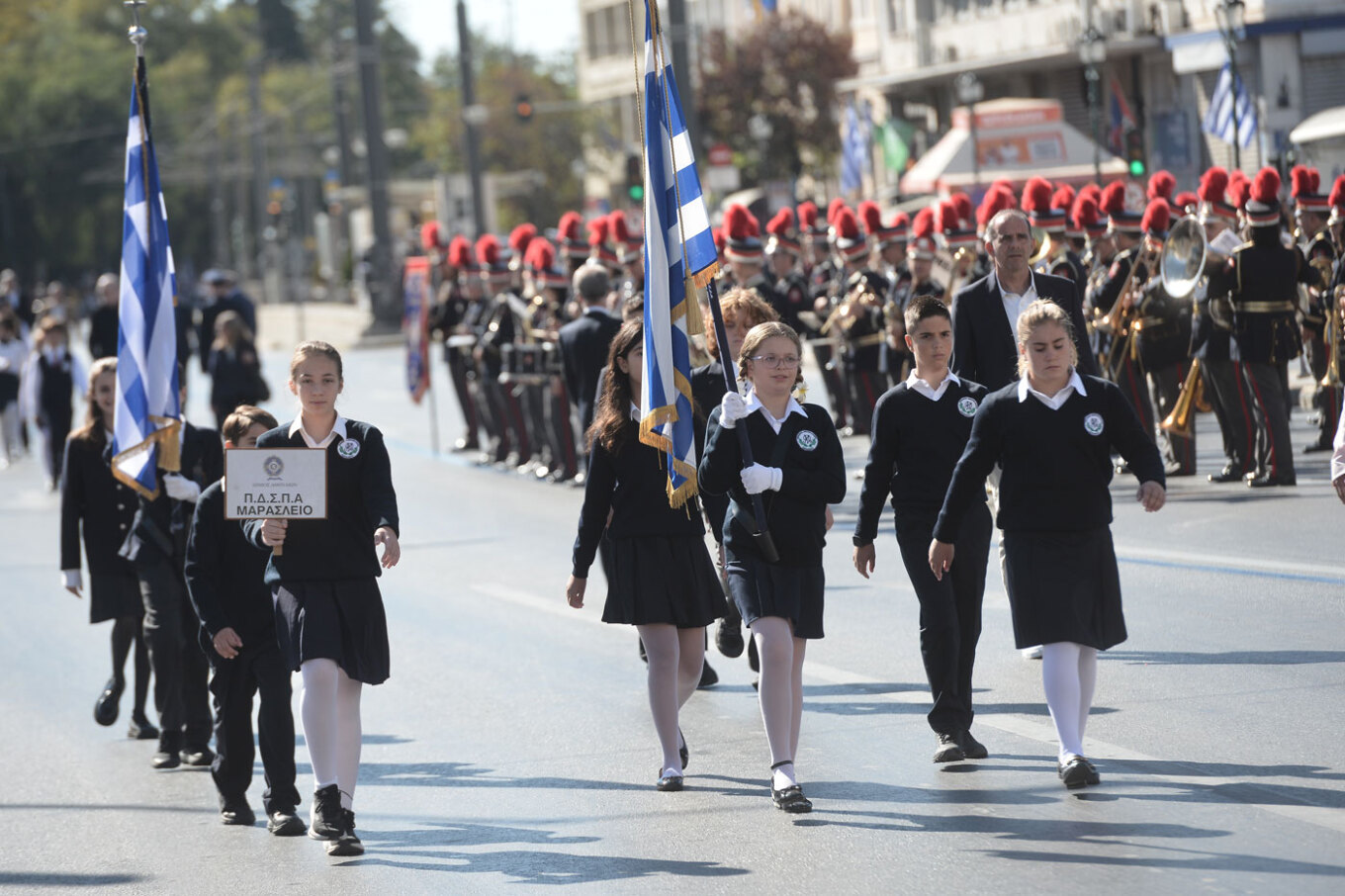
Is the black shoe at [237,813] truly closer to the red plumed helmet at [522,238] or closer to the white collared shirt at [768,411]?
the white collared shirt at [768,411]

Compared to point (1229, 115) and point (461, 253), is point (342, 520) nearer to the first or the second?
point (461, 253)

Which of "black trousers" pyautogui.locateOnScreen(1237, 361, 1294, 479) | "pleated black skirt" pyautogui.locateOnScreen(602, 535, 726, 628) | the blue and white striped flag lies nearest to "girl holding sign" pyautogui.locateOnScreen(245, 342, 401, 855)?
"pleated black skirt" pyautogui.locateOnScreen(602, 535, 726, 628)

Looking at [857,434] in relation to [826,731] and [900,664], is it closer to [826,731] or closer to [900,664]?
[900,664]

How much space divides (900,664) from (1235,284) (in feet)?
19.7

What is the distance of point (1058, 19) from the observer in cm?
4650

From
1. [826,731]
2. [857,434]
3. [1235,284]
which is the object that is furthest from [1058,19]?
[826,731]

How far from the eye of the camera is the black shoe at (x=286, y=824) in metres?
8.19

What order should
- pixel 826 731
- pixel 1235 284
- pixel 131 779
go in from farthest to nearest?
pixel 1235 284 → pixel 131 779 → pixel 826 731

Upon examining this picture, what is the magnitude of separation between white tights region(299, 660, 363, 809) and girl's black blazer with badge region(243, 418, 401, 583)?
0.34 meters

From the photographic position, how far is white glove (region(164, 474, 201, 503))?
9664 mm

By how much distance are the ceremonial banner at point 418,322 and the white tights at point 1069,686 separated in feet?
56.4

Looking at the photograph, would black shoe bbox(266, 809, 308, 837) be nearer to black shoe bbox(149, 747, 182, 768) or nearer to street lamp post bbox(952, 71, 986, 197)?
black shoe bbox(149, 747, 182, 768)

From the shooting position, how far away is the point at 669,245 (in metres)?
8.73

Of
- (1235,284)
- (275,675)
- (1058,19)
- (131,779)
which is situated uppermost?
(1058,19)
